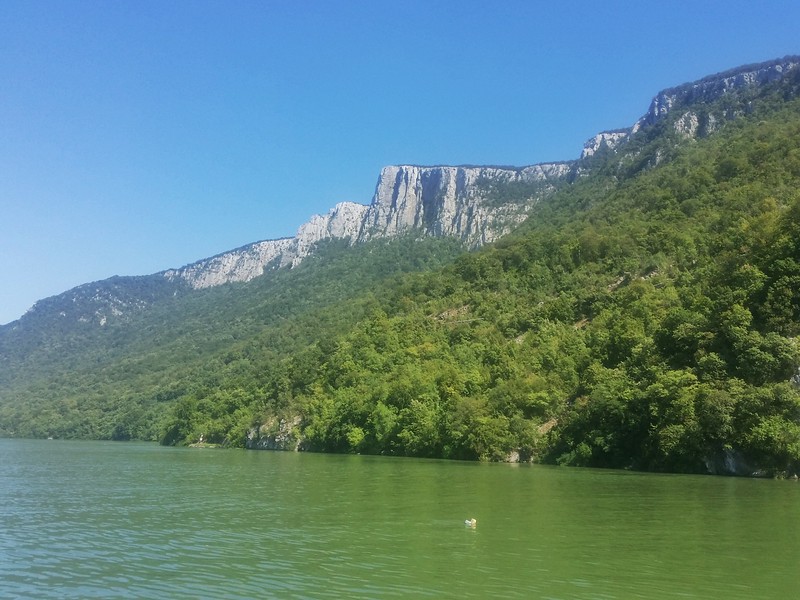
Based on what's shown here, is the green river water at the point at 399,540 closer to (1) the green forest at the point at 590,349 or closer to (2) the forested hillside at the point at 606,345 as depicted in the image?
(2) the forested hillside at the point at 606,345

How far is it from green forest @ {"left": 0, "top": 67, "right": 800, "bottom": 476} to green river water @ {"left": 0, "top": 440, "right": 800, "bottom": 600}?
14597 mm

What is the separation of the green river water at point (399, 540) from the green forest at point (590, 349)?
14.6m

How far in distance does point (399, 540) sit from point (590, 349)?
220 feet

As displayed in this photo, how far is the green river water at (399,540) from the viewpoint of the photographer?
766 inches

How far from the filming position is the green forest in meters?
60.7

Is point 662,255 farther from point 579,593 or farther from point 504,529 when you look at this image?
point 579,593

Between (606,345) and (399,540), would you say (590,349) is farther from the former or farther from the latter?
(399,540)

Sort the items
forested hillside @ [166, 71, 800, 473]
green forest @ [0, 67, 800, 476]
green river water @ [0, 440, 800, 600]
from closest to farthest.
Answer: green river water @ [0, 440, 800, 600], forested hillside @ [166, 71, 800, 473], green forest @ [0, 67, 800, 476]

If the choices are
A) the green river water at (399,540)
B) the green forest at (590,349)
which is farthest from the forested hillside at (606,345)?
the green river water at (399,540)

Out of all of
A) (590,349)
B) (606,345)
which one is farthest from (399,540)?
(590,349)

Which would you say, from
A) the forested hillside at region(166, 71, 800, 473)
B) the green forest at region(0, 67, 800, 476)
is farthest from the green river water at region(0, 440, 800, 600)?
the green forest at region(0, 67, 800, 476)

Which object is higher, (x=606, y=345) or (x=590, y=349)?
(x=606, y=345)

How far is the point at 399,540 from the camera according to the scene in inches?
1030

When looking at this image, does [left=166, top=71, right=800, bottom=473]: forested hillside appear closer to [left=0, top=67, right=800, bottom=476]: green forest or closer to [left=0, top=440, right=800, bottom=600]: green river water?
[left=0, top=67, right=800, bottom=476]: green forest
